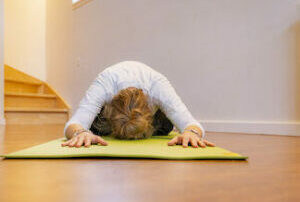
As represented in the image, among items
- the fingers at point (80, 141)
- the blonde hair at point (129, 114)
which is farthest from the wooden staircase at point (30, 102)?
the fingers at point (80, 141)

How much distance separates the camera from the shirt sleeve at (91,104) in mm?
1271

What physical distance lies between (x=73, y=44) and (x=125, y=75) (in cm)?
269

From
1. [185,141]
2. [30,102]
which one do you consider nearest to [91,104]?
[185,141]

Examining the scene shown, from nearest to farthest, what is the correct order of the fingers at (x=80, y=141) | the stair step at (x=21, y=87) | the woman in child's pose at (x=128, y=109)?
1. the fingers at (x=80, y=141)
2. the woman in child's pose at (x=128, y=109)
3. the stair step at (x=21, y=87)

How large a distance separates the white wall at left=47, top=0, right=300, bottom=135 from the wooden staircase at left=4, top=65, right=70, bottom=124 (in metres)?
0.98

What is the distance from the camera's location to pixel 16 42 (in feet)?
14.4

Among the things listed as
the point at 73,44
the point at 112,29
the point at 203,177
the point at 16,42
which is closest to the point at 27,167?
the point at 203,177

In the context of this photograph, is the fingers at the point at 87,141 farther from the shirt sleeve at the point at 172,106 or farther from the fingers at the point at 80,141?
the shirt sleeve at the point at 172,106

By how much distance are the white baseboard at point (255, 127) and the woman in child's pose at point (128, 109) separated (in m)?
0.83

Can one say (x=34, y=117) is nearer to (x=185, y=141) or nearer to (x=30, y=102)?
(x=30, y=102)

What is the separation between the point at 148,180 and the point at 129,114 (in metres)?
0.62

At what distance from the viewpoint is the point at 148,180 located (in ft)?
1.99

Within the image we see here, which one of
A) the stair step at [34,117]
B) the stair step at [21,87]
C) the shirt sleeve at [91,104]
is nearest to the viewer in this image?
the shirt sleeve at [91,104]

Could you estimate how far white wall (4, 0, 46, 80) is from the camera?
14.2ft
